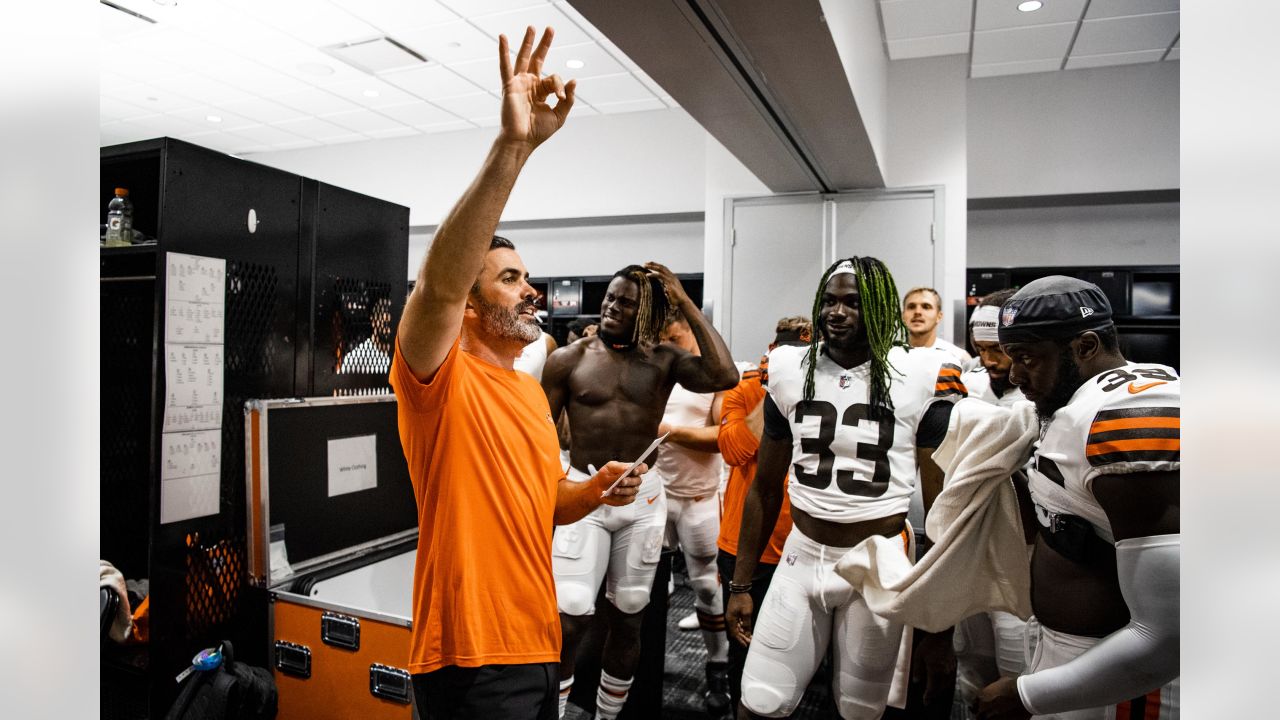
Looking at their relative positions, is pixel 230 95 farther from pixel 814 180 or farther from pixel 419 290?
pixel 419 290

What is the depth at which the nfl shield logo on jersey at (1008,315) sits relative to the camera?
5.26 feet

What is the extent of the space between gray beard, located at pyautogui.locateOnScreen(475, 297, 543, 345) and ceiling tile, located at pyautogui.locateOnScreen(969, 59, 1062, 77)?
17.7 ft

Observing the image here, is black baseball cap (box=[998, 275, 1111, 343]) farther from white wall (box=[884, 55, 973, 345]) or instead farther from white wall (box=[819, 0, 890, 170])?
white wall (box=[884, 55, 973, 345])

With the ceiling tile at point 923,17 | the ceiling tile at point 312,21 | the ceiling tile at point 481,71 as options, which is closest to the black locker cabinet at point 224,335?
the ceiling tile at point 312,21

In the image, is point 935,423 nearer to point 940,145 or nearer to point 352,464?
point 352,464

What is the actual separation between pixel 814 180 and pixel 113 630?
4.06 metres

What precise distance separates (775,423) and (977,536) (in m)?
0.85

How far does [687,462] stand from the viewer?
370 centimetres

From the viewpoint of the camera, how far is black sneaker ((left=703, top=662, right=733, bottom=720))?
3035 millimetres

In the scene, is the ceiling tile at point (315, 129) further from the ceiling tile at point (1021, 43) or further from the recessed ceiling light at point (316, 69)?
the ceiling tile at point (1021, 43)

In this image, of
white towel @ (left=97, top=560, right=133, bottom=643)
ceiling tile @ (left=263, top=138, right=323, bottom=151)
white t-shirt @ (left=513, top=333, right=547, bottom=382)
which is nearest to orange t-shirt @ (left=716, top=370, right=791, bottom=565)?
white t-shirt @ (left=513, top=333, right=547, bottom=382)

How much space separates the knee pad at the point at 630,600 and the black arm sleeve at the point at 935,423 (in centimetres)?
128

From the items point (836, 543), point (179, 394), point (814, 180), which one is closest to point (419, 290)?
point (179, 394)

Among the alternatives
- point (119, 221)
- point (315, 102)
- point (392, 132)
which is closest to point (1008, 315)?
point (119, 221)
